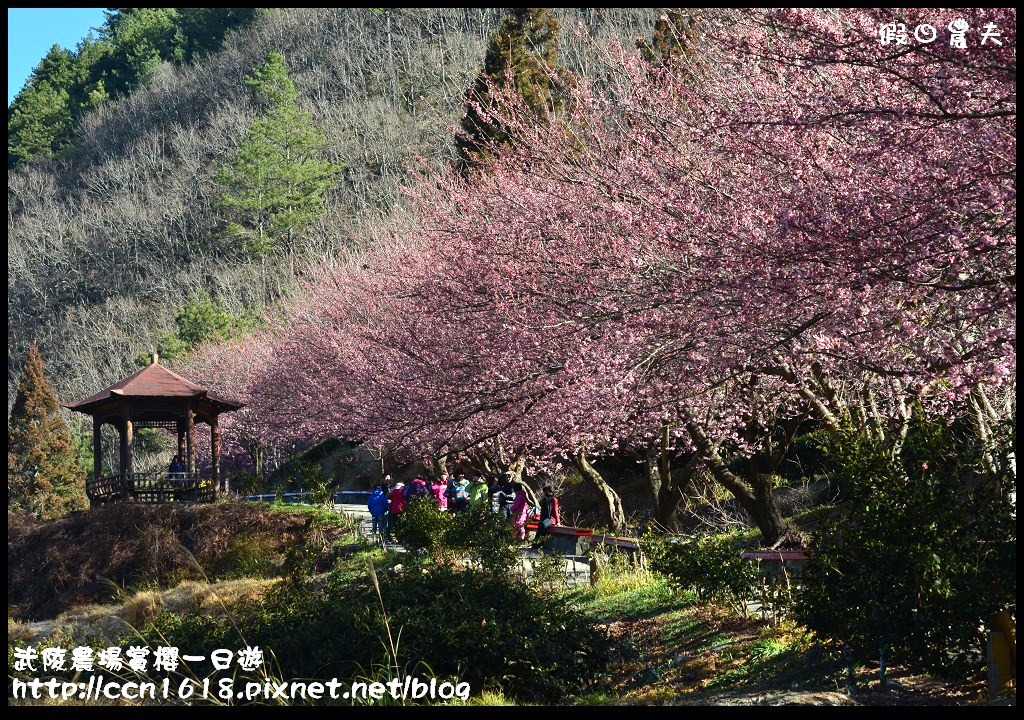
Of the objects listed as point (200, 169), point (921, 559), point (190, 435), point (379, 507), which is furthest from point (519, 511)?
point (200, 169)

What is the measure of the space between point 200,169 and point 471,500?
230 feet

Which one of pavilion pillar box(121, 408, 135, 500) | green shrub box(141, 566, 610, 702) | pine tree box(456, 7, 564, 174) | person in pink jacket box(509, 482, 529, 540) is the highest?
pine tree box(456, 7, 564, 174)

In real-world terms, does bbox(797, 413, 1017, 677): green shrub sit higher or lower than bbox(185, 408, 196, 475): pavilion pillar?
lower

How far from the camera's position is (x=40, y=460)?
36.7 m

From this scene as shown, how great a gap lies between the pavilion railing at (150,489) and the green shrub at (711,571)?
17987 millimetres

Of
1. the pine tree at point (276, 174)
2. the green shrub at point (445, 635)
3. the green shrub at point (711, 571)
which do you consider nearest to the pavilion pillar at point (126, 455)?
the green shrub at point (445, 635)

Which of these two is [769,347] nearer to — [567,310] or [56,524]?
[567,310]

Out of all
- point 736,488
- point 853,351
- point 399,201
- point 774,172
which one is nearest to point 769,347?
point 853,351

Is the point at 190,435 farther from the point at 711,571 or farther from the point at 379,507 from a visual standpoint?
the point at 711,571

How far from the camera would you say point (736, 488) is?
1367 cm

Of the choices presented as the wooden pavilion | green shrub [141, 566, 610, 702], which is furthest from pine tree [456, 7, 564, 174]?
green shrub [141, 566, 610, 702]

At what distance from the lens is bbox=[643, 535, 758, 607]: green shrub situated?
9.69 metres

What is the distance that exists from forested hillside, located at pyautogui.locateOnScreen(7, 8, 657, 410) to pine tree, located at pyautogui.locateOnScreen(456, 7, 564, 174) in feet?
78.1

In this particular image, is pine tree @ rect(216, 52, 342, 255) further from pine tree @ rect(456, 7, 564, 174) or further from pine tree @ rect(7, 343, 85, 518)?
pine tree @ rect(456, 7, 564, 174)
